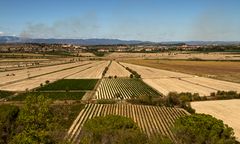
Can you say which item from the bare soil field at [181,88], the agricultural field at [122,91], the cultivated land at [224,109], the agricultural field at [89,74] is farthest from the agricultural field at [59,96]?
the agricultural field at [89,74]

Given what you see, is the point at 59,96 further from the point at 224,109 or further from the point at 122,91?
the point at 224,109

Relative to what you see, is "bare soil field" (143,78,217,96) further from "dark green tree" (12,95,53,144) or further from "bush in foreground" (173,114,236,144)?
"dark green tree" (12,95,53,144)

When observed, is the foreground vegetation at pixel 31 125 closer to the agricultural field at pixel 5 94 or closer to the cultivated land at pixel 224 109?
the cultivated land at pixel 224 109

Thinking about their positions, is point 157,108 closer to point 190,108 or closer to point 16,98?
point 190,108

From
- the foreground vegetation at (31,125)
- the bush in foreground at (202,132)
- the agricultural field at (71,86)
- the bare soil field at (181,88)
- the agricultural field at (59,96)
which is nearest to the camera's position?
the foreground vegetation at (31,125)

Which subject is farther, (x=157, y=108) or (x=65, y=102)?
(x=65, y=102)

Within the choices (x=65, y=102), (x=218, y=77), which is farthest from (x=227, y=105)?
(x=218, y=77)

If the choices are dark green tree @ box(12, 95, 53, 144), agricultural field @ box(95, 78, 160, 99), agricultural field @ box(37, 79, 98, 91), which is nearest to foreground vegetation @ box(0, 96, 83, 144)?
dark green tree @ box(12, 95, 53, 144)

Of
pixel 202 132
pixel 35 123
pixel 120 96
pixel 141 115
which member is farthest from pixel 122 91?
pixel 202 132
